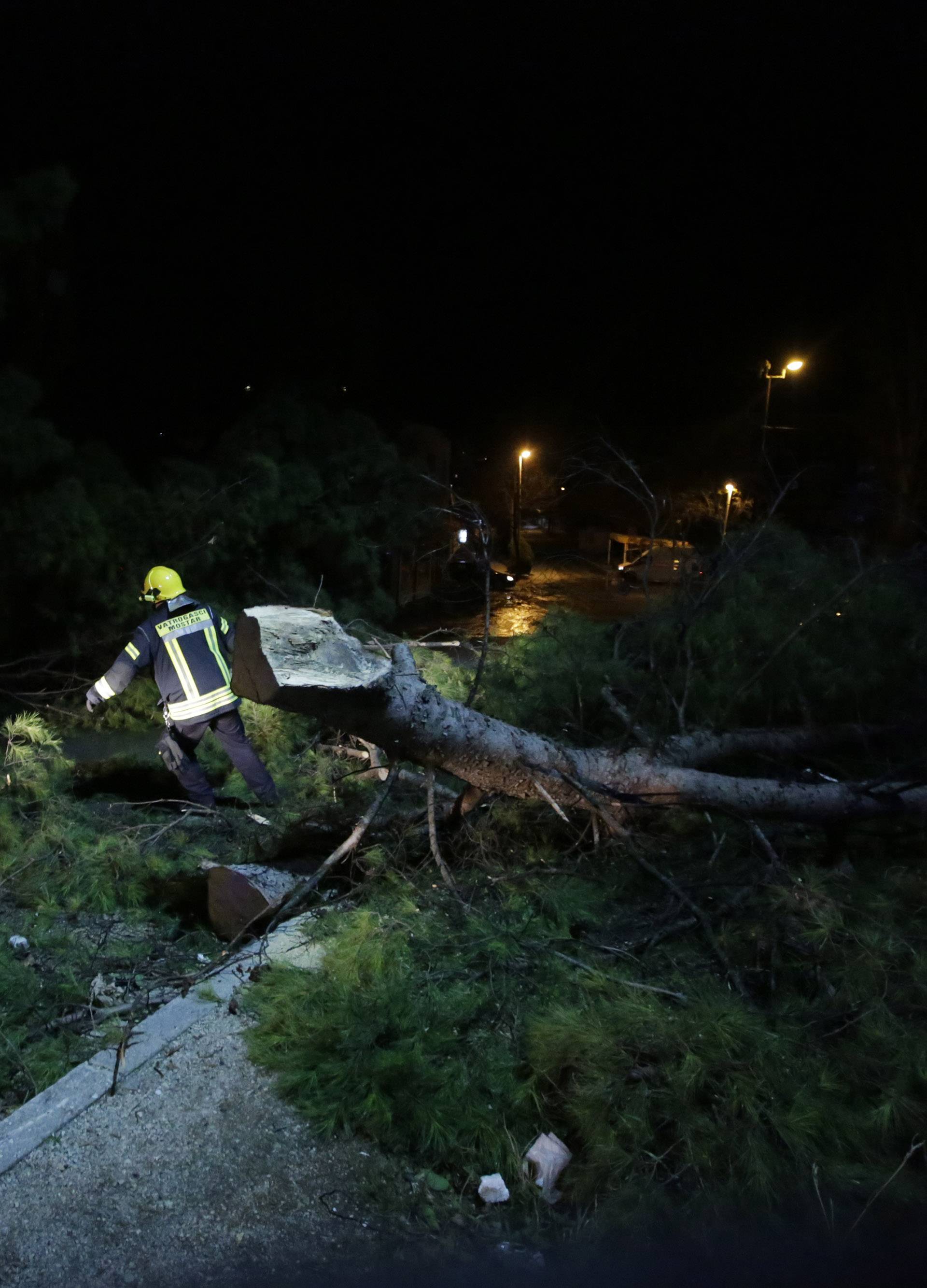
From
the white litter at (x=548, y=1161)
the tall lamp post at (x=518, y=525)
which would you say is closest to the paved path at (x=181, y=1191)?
the white litter at (x=548, y=1161)

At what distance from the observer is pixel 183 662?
537 cm

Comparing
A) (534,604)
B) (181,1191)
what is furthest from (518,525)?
(181,1191)

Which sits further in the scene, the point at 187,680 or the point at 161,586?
the point at 161,586

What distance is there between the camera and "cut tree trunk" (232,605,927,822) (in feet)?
9.89

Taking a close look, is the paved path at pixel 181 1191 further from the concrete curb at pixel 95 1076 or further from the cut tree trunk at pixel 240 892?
the cut tree trunk at pixel 240 892

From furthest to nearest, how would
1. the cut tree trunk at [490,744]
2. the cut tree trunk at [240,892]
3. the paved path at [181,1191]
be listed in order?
the cut tree trunk at [240,892] < the cut tree trunk at [490,744] < the paved path at [181,1191]

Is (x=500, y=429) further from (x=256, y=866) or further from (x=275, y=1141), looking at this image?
(x=275, y=1141)

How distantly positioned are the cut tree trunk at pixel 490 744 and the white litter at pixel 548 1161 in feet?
4.60

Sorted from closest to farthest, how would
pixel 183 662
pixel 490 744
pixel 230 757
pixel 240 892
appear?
pixel 490 744 < pixel 240 892 < pixel 183 662 < pixel 230 757

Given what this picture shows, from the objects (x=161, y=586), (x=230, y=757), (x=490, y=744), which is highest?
(x=161, y=586)

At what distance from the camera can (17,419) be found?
637cm

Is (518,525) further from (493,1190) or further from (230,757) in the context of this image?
(493,1190)

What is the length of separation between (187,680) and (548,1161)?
3.71 metres

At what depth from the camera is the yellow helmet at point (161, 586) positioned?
18.0 feet
